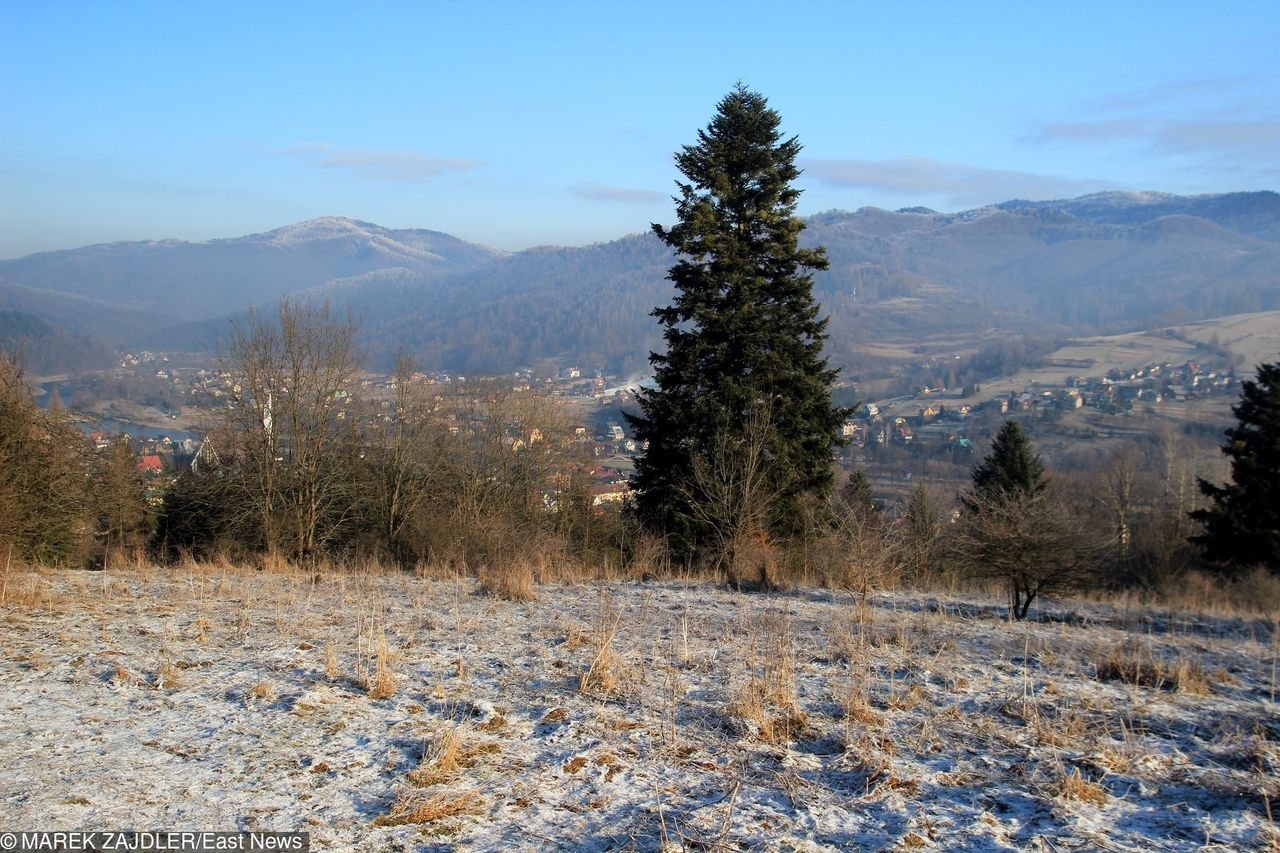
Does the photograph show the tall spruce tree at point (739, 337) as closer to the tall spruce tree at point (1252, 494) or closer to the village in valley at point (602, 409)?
the village in valley at point (602, 409)

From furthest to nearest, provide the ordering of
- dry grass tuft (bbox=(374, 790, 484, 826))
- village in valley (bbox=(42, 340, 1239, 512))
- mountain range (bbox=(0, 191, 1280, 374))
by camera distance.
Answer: mountain range (bbox=(0, 191, 1280, 374))
village in valley (bbox=(42, 340, 1239, 512))
dry grass tuft (bbox=(374, 790, 484, 826))

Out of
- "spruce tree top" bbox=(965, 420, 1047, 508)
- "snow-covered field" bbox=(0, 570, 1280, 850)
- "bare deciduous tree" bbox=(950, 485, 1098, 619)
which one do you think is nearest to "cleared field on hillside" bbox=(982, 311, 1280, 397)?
"spruce tree top" bbox=(965, 420, 1047, 508)

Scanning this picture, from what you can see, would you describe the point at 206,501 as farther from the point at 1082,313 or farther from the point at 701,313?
the point at 1082,313

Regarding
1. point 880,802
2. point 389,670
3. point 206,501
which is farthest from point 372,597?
point 206,501

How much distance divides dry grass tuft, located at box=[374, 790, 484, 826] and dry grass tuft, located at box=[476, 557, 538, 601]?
5580 mm

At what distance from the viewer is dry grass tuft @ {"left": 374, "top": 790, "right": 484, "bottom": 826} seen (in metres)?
3.81

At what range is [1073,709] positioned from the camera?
5.55m

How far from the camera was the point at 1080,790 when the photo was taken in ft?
13.8

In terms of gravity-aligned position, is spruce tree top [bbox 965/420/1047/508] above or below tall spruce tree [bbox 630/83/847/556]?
below

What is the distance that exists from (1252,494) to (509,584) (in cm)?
3032

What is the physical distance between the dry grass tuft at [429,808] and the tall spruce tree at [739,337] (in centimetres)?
1366

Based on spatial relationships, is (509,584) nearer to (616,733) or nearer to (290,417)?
(616,733)

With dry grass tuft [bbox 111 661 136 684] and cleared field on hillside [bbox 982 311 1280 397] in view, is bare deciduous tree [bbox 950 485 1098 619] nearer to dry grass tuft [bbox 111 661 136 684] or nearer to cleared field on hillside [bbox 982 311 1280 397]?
dry grass tuft [bbox 111 661 136 684]

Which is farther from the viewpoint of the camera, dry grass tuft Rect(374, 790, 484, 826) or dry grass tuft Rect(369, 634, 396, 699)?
dry grass tuft Rect(369, 634, 396, 699)
